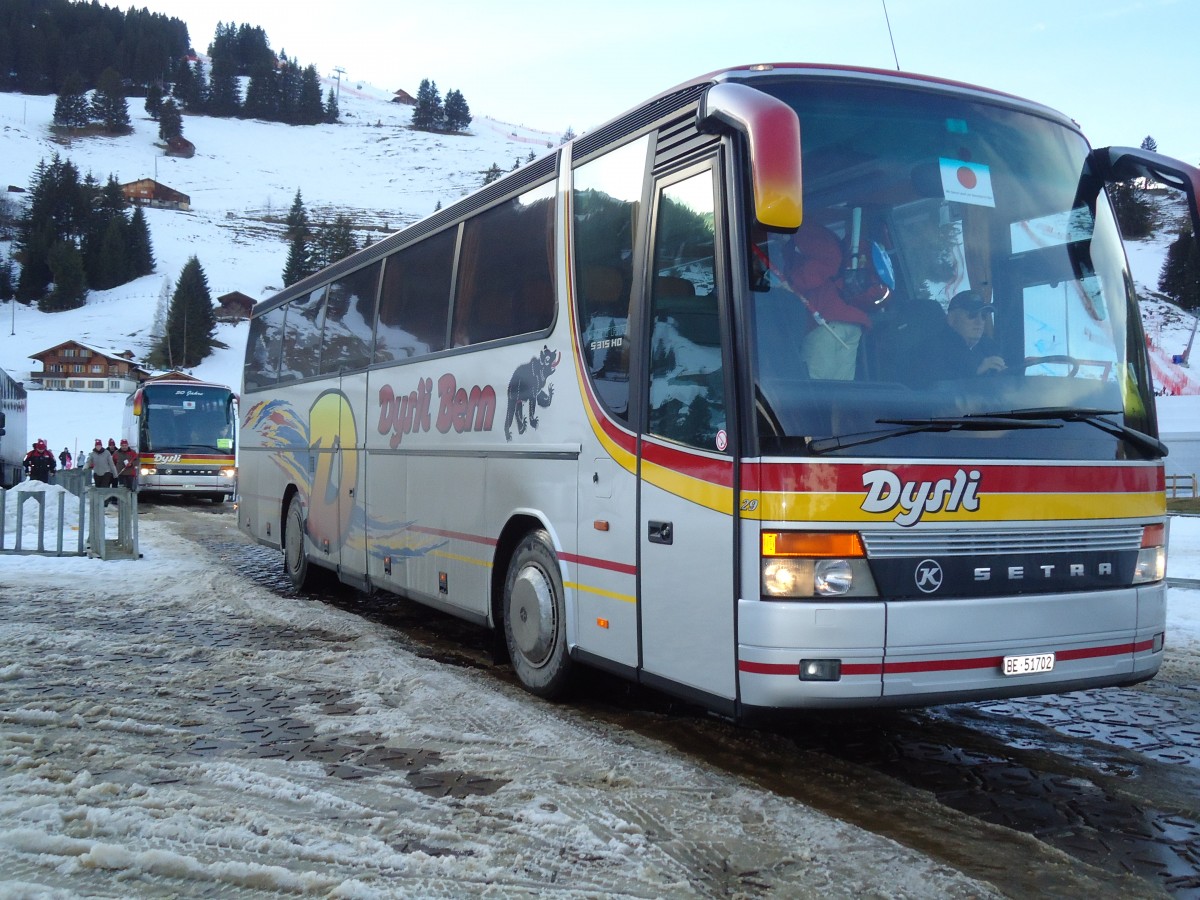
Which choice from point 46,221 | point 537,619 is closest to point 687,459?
point 537,619

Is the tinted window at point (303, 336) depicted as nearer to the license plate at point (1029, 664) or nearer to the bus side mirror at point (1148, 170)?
the bus side mirror at point (1148, 170)

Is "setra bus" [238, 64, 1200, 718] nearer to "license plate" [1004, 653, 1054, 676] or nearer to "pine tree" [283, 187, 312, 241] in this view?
"license plate" [1004, 653, 1054, 676]

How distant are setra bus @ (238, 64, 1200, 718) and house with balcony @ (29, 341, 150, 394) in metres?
101

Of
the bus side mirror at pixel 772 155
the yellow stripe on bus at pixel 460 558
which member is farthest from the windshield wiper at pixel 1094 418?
the yellow stripe on bus at pixel 460 558

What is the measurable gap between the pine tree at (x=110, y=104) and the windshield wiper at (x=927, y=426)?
704 feet

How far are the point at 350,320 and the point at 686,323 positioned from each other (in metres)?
6.30

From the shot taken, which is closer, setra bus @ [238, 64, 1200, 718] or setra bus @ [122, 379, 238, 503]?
setra bus @ [238, 64, 1200, 718]

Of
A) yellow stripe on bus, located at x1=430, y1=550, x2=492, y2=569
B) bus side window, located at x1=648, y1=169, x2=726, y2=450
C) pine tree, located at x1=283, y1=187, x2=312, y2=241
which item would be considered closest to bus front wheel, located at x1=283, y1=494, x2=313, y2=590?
yellow stripe on bus, located at x1=430, y1=550, x2=492, y2=569

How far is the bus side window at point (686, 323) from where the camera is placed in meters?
5.24

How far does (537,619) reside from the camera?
6918 millimetres

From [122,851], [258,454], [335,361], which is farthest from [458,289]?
[258,454]

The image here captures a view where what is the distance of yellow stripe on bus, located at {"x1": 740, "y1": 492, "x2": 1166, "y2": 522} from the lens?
15.7 feet

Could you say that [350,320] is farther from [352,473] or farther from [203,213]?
[203,213]

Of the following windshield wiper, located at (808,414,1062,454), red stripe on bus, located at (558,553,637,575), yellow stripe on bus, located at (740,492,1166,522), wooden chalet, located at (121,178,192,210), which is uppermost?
wooden chalet, located at (121,178,192,210)
